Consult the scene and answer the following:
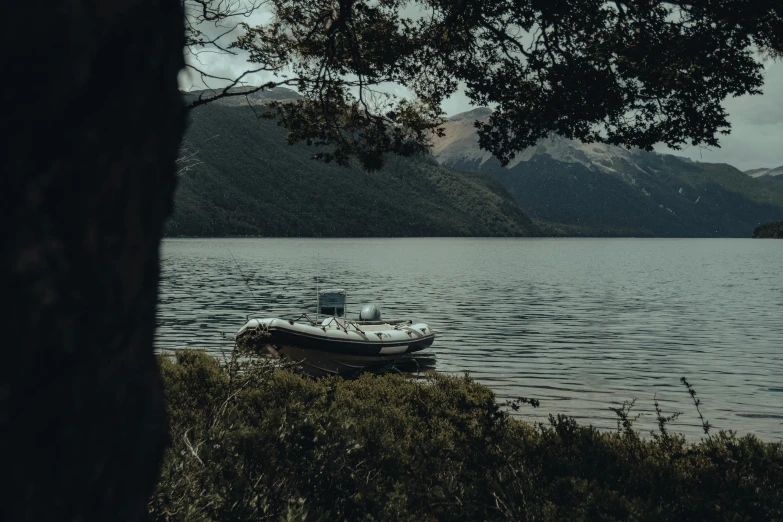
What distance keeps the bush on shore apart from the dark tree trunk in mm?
2312

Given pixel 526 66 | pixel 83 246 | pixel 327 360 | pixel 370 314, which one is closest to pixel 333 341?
pixel 327 360

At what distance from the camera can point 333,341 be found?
2045 centimetres

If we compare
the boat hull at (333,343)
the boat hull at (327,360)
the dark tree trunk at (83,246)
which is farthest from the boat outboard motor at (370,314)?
the dark tree trunk at (83,246)

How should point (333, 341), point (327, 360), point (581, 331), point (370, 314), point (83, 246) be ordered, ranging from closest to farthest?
1. point (83, 246)
2. point (333, 341)
3. point (327, 360)
4. point (370, 314)
5. point (581, 331)

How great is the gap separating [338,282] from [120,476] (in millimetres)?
63867

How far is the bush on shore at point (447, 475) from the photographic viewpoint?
480 cm

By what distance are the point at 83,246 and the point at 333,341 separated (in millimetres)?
19289

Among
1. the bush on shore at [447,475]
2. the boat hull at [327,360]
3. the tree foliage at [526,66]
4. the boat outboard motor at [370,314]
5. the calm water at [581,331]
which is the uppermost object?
the tree foliage at [526,66]

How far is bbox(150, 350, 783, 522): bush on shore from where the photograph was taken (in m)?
4.80

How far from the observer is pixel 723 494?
550 centimetres

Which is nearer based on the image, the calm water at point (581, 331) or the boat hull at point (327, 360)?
the boat hull at point (327, 360)

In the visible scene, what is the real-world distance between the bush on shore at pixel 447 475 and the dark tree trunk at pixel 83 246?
231cm

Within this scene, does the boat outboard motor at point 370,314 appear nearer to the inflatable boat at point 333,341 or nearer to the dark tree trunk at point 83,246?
the inflatable boat at point 333,341

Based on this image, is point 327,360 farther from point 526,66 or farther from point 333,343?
point 526,66
